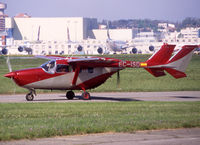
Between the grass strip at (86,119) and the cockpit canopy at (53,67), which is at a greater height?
the cockpit canopy at (53,67)

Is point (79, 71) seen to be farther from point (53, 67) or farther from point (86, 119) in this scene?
point (86, 119)

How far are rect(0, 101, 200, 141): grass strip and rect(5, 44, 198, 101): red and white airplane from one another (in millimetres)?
3607

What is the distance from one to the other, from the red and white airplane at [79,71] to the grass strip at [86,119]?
361 cm

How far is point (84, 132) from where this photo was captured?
40.9ft

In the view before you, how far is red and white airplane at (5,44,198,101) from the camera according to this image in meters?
22.8

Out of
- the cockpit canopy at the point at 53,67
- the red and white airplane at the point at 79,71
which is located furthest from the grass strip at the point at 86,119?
the cockpit canopy at the point at 53,67

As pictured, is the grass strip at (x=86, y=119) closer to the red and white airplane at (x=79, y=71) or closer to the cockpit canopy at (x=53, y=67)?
the red and white airplane at (x=79, y=71)

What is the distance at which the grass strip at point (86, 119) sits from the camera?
490 inches

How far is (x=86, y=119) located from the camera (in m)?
14.6

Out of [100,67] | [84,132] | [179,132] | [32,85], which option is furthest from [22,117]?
[100,67]

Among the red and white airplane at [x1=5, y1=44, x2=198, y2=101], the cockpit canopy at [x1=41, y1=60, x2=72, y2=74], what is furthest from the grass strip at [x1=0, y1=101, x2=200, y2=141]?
the cockpit canopy at [x1=41, y1=60, x2=72, y2=74]

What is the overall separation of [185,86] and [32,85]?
42.0 ft

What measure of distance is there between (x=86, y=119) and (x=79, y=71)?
368 inches

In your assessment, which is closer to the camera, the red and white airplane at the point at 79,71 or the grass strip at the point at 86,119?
the grass strip at the point at 86,119
